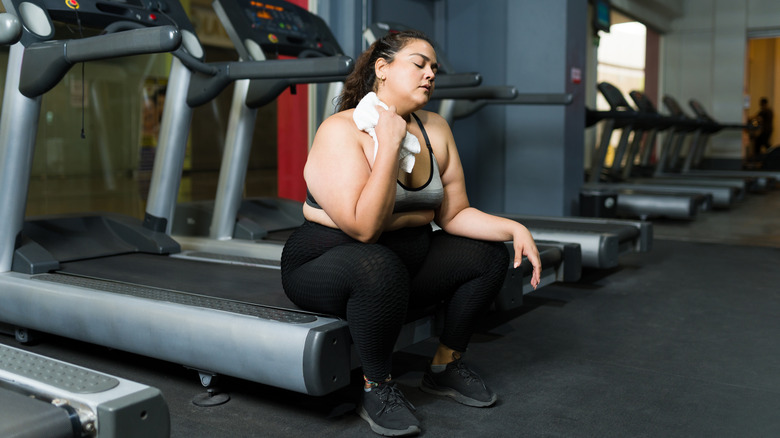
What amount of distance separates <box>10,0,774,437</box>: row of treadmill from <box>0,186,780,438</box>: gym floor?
0.14 meters

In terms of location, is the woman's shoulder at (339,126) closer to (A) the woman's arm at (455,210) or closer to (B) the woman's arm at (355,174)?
(B) the woman's arm at (355,174)

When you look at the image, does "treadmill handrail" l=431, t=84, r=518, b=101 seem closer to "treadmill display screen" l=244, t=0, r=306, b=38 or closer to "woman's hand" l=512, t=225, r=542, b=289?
"treadmill display screen" l=244, t=0, r=306, b=38

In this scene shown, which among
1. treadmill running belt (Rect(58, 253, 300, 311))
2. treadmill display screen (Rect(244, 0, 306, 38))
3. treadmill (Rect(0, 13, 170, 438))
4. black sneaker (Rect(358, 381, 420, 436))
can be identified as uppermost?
treadmill display screen (Rect(244, 0, 306, 38))

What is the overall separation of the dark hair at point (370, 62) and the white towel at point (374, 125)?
11 cm

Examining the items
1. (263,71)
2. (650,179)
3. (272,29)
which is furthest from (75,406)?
(650,179)

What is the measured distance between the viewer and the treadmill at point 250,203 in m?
3.17

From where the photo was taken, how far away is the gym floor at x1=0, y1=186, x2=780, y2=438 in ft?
6.06

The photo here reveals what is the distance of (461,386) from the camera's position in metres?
2.00

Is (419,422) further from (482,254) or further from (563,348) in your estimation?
(563,348)

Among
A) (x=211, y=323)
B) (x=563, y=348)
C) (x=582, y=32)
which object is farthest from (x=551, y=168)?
(x=211, y=323)

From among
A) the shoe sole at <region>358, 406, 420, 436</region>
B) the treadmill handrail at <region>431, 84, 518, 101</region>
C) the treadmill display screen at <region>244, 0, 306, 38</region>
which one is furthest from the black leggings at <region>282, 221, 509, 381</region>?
the treadmill display screen at <region>244, 0, 306, 38</region>

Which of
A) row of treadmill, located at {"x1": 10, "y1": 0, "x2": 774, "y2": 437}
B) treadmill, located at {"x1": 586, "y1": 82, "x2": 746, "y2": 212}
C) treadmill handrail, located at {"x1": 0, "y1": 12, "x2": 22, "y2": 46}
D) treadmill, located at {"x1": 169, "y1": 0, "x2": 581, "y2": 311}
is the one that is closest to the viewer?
row of treadmill, located at {"x1": 10, "y1": 0, "x2": 774, "y2": 437}

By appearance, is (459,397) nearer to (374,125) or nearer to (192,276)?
(374,125)

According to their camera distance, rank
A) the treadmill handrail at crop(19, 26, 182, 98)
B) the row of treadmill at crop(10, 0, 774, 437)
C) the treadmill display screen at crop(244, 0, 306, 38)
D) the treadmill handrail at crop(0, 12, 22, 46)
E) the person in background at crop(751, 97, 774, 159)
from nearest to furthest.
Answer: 1. the row of treadmill at crop(10, 0, 774, 437)
2. the treadmill handrail at crop(19, 26, 182, 98)
3. the treadmill handrail at crop(0, 12, 22, 46)
4. the treadmill display screen at crop(244, 0, 306, 38)
5. the person in background at crop(751, 97, 774, 159)
